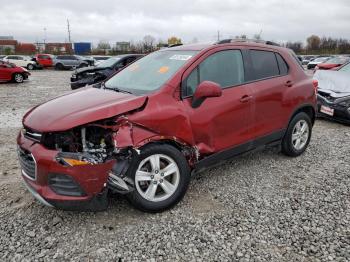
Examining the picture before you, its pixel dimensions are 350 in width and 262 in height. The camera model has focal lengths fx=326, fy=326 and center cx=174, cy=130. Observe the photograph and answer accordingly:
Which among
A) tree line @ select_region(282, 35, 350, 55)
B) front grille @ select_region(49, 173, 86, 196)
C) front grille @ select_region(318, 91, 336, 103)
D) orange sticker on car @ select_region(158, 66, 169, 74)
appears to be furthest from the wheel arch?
tree line @ select_region(282, 35, 350, 55)

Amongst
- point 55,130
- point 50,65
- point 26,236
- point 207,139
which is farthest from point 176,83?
point 50,65


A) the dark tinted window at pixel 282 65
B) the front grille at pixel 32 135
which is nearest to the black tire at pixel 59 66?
the dark tinted window at pixel 282 65

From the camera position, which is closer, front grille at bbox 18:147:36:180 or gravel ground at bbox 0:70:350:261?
gravel ground at bbox 0:70:350:261

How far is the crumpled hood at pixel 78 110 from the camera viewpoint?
296cm

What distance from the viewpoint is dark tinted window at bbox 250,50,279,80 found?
427cm

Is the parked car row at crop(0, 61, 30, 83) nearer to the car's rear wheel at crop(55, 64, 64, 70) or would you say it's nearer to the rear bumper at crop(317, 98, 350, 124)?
the car's rear wheel at crop(55, 64, 64, 70)

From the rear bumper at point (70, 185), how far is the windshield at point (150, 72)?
1059mm

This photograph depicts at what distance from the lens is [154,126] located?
320cm

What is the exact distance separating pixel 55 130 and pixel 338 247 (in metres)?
2.71

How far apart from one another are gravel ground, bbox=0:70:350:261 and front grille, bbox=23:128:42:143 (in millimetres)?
824

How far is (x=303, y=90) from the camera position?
4.83 meters

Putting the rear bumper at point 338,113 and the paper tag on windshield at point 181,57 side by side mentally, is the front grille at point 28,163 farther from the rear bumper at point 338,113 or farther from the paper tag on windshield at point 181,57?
the rear bumper at point 338,113

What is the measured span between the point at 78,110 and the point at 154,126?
2.42 feet

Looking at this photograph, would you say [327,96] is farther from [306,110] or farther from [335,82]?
[306,110]
